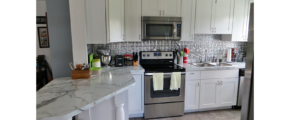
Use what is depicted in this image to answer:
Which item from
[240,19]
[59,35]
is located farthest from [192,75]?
[59,35]

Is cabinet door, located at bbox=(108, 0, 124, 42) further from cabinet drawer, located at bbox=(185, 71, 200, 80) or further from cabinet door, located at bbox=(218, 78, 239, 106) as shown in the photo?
cabinet door, located at bbox=(218, 78, 239, 106)

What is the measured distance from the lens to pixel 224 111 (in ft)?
9.19

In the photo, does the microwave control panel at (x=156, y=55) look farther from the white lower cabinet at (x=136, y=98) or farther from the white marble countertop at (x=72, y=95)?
the white marble countertop at (x=72, y=95)

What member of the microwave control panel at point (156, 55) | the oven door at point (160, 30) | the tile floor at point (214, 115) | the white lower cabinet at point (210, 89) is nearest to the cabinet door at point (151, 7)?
the oven door at point (160, 30)

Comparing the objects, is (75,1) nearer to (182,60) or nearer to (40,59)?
(182,60)

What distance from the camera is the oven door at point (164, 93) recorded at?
7.98 ft

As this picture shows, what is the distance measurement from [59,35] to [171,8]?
1.74m

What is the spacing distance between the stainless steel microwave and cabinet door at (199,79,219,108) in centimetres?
94

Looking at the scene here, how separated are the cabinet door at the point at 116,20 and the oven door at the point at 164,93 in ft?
2.42

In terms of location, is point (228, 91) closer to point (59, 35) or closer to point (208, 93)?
point (208, 93)
